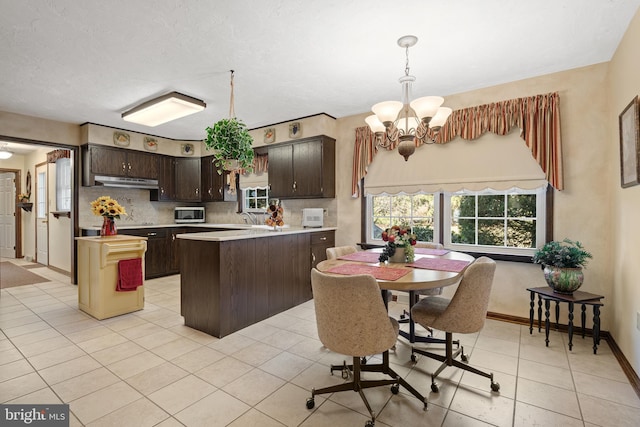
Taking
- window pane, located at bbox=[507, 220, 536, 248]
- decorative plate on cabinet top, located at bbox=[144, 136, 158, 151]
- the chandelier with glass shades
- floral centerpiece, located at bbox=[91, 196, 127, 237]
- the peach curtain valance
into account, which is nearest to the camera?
the chandelier with glass shades

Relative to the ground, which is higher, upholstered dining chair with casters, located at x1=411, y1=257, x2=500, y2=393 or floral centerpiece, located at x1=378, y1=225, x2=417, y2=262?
floral centerpiece, located at x1=378, y1=225, x2=417, y2=262

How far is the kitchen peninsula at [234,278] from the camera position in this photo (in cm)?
299

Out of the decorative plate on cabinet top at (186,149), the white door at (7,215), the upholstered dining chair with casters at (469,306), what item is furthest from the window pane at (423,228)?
the white door at (7,215)

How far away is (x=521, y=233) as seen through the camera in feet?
11.3

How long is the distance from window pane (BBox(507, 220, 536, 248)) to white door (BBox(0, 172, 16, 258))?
10.6 meters

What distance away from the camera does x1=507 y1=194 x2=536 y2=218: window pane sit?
3406mm

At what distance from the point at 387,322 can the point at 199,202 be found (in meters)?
5.77

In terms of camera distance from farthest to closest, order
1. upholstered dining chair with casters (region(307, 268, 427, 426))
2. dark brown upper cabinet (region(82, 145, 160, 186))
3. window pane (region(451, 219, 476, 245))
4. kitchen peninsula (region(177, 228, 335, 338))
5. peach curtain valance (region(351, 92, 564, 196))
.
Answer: dark brown upper cabinet (region(82, 145, 160, 186)) → window pane (region(451, 219, 476, 245)) → peach curtain valance (region(351, 92, 564, 196)) → kitchen peninsula (region(177, 228, 335, 338)) → upholstered dining chair with casters (region(307, 268, 427, 426))

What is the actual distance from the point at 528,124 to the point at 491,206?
0.98 m

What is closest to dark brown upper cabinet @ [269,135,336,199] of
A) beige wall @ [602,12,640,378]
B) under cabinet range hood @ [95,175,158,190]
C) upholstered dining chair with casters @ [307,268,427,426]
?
under cabinet range hood @ [95,175,158,190]

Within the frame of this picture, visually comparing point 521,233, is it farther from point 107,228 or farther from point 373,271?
point 107,228

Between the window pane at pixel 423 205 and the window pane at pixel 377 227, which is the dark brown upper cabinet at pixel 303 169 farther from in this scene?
the window pane at pixel 423 205

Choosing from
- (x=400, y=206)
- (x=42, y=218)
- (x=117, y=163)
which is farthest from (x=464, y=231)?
(x=42, y=218)

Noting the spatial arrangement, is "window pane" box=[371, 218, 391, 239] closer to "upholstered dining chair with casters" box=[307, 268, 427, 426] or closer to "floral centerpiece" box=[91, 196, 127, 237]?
"upholstered dining chair with casters" box=[307, 268, 427, 426]
